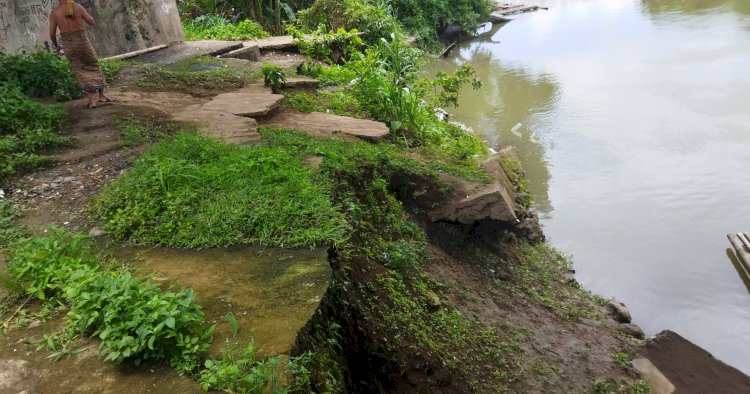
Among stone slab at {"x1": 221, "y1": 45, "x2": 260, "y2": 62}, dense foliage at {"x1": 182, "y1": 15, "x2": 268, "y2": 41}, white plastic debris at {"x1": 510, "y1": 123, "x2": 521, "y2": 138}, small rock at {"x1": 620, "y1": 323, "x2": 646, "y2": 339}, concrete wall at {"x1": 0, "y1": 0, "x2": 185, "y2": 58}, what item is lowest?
small rock at {"x1": 620, "y1": 323, "x2": 646, "y2": 339}

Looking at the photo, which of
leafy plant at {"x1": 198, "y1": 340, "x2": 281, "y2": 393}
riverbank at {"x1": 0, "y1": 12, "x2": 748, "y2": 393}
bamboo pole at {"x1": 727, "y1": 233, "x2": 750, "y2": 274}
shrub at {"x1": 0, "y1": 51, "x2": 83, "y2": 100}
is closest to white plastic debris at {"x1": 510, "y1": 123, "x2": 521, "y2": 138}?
riverbank at {"x1": 0, "y1": 12, "x2": 748, "y2": 393}

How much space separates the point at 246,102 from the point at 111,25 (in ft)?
14.8

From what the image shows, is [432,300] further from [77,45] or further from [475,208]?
[77,45]

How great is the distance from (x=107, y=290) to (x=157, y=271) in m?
0.46

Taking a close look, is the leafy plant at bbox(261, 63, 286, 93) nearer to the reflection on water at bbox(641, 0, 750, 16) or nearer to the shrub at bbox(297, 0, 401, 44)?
the shrub at bbox(297, 0, 401, 44)

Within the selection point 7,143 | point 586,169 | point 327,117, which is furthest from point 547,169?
point 7,143

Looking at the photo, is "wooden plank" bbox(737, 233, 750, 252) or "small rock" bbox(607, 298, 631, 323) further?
"wooden plank" bbox(737, 233, 750, 252)

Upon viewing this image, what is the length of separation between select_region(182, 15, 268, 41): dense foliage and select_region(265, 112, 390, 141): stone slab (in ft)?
18.1

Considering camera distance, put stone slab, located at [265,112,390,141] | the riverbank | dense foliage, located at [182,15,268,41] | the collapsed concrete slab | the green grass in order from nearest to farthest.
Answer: the riverbank < the collapsed concrete slab < stone slab, located at [265,112,390,141] < the green grass < dense foliage, located at [182,15,268,41]

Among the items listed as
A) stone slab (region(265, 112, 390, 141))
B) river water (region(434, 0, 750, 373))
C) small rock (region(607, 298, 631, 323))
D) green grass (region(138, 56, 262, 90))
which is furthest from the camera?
green grass (region(138, 56, 262, 90))

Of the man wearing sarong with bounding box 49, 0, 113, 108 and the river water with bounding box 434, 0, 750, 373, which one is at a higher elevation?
the man wearing sarong with bounding box 49, 0, 113, 108

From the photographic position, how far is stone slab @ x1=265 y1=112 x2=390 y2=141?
555 cm

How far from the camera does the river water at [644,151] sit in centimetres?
614

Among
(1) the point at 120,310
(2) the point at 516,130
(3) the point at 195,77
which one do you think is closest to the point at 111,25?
(3) the point at 195,77
